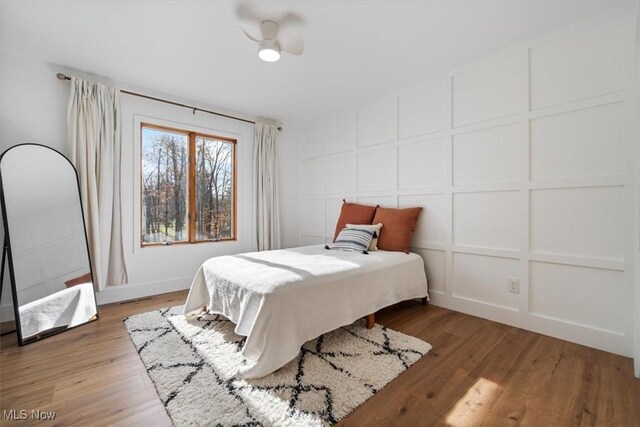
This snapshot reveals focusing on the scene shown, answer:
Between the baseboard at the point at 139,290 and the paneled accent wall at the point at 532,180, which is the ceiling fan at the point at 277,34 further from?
the baseboard at the point at 139,290

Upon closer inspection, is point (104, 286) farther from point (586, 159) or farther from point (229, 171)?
point (586, 159)

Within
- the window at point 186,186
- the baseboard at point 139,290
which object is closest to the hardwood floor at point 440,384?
the baseboard at point 139,290

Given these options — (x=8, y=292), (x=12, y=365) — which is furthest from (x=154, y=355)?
(x=8, y=292)

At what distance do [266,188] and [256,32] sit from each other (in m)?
2.29

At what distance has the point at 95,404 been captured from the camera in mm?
1455

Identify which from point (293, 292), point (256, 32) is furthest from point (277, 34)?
point (293, 292)

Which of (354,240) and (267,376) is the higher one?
(354,240)

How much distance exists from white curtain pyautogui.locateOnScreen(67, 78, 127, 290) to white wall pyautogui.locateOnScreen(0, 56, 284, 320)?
0.38 feet

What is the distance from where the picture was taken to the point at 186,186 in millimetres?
3660

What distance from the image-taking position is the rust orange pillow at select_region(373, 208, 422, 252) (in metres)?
2.93

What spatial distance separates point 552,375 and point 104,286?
12.9 ft

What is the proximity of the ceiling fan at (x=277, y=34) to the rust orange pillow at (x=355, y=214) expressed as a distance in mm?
1882

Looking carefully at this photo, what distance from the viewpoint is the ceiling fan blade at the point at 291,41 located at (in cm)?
202

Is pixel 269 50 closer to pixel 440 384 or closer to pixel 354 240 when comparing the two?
pixel 354 240
